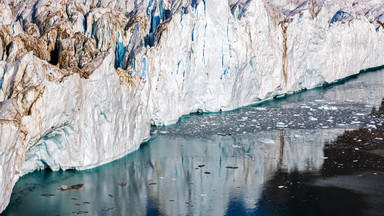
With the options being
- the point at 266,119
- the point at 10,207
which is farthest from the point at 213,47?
the point at 10,207

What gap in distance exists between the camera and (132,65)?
19828 millimetres

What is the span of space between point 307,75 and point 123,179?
20.3 meters

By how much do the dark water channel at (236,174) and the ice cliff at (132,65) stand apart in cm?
108

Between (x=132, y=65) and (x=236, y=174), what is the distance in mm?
7171

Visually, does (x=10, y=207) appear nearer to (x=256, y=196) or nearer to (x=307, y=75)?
(x=256, y=196)

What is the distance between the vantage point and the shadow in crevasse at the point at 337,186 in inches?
490

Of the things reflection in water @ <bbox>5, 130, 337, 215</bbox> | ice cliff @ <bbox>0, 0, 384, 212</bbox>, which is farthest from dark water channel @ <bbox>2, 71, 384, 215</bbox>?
ice cliff @ <bbox>0, 0, 384, 212</bbox>

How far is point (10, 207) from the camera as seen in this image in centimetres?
1195

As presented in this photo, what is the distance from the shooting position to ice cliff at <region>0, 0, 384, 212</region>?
1339 cm

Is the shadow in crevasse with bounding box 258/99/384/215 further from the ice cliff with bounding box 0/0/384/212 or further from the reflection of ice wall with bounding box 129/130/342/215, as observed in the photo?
the ice cliff with bounding box 0/0/384/212

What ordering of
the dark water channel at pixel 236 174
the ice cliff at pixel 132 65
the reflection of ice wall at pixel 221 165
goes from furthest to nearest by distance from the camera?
the ice cliff at pixel 132 65 < the reflection of ice wall at pixel 221 165 < the dark water channel at pixel 236 174

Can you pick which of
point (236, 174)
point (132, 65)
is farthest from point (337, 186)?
point (132, 65)

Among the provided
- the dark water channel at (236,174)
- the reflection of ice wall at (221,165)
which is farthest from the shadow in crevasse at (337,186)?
the reflection of ice wall at (221,165)

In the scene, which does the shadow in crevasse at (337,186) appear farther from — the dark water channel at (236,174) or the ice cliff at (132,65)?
the ice cliff at (132,65)
